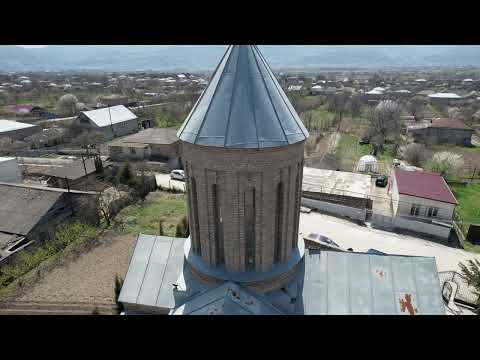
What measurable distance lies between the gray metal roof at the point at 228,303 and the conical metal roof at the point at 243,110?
459cm

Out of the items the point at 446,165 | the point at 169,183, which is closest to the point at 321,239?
the point at 169,183

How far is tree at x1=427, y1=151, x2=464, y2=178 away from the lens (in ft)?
119

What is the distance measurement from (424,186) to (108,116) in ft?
180

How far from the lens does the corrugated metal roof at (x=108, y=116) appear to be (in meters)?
57.3

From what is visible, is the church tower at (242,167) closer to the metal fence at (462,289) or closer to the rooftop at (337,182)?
the metal fence at (462,289)

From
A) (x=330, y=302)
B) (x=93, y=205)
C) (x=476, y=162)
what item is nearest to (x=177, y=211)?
(x=93, y=205)

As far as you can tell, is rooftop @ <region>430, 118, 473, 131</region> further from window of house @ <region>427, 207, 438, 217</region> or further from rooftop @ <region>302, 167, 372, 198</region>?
window of house @ <region>427, 207, 438, 217</region>

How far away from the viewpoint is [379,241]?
78.4ft

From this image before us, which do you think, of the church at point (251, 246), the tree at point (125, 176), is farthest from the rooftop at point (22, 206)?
the church at point (251, 246)

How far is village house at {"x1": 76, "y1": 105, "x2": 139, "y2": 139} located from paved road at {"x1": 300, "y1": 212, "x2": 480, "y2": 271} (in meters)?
44.1

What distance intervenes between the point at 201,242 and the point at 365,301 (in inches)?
232

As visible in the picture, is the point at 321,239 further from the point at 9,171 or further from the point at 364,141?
the point at 364,141

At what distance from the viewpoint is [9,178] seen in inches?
1294
